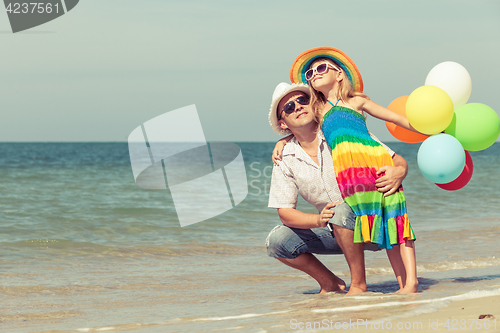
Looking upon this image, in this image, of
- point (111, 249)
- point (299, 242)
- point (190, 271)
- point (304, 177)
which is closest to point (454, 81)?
point (304, 177)

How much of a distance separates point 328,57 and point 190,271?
2.66 meters

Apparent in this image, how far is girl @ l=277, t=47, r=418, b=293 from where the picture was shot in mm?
3043

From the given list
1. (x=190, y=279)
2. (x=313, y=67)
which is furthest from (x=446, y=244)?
(x=313, y=67)

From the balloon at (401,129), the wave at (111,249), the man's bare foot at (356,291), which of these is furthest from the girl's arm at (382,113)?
the wave at (111,249)

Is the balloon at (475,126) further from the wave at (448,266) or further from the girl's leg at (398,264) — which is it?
the wave at (448,266)

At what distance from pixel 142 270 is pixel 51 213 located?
4213mm

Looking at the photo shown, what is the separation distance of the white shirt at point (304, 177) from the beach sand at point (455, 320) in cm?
99

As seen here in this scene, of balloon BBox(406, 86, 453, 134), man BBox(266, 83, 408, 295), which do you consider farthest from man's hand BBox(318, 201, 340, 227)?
balloon BBox(406, 86, 453, 134)

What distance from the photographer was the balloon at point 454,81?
3350 mm

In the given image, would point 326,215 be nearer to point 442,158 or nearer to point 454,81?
point 442,158

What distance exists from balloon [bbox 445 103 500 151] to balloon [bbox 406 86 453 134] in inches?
4.8

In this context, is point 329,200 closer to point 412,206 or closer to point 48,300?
point 48,300

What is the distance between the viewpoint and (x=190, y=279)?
15.1 feet

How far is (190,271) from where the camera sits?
16.3 ft
